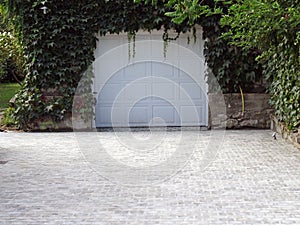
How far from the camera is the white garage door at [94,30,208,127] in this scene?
27.9 feet

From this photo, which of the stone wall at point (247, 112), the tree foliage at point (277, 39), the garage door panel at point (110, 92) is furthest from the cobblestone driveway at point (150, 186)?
the garage door panel at point (110, 92)

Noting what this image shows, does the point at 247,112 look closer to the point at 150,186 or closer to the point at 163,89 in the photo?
the point at 163,89

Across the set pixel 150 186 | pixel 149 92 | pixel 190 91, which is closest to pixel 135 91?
pixel 149 92

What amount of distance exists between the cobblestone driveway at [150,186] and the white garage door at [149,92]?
1756 millimetres

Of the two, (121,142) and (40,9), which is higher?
(40,9)

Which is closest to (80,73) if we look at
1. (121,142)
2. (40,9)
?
(40,9)

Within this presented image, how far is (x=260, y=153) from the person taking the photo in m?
6.05

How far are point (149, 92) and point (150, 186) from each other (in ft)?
13.7

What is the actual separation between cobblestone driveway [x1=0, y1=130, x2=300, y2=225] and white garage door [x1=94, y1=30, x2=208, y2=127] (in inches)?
69.1

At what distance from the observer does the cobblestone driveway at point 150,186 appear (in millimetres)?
3617

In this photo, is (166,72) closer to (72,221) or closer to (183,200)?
(183,200)

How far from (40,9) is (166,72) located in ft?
8.22

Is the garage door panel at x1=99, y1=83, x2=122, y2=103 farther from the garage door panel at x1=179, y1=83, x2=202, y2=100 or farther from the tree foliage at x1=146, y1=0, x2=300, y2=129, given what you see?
the tree foliage at x1=146, y1=0, x2=300, y2=129

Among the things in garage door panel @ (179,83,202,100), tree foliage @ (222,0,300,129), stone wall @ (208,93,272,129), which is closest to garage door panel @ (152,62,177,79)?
garage door panel @ (179,83,202,100)
